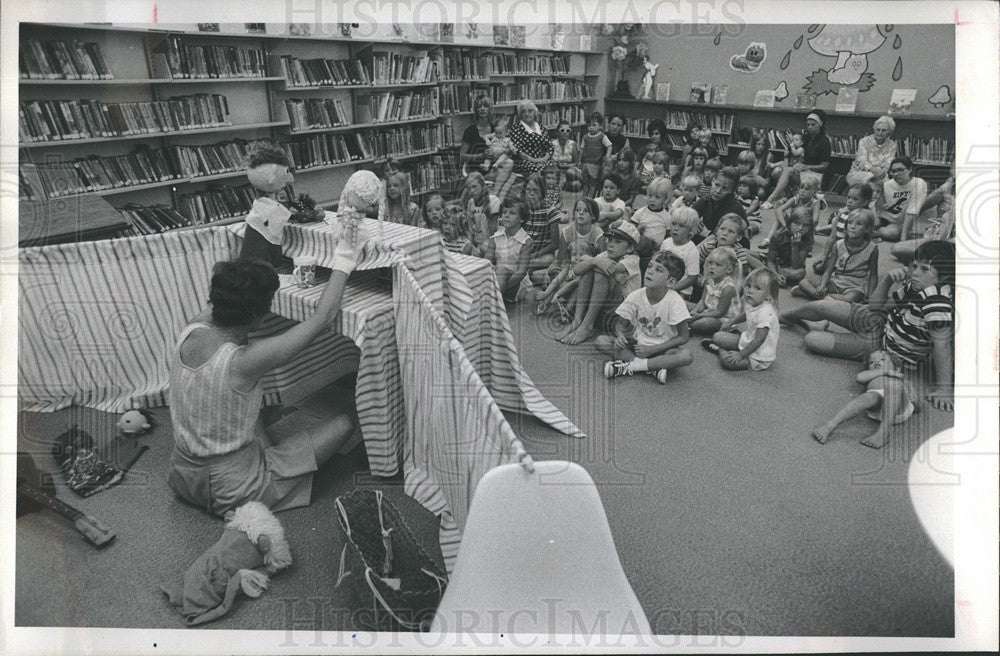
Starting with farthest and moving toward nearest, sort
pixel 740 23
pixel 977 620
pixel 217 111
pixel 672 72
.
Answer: pixel 217 111 → pixel 672 72 → pixel 740 23 → pixel 977 620

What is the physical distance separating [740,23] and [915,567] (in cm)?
163

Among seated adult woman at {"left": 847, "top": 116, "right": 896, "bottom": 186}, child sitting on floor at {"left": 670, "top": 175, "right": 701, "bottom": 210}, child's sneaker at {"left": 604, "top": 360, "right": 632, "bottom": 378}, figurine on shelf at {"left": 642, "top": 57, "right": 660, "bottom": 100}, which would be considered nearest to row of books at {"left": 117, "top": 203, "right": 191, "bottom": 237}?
child's sneaker at {"left": 604, "top": 360, "right": 632, "bottom": 378}

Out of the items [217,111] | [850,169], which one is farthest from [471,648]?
[217,111]

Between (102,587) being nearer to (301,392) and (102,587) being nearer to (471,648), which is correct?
(301,392)

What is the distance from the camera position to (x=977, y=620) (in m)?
1.67

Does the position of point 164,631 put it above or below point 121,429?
below

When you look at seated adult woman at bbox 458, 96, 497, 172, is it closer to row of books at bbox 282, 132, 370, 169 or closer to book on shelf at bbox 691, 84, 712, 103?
row of books at bbox 282, 132, 370, 169

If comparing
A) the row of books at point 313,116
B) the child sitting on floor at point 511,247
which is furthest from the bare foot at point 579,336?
the row of books at point 313,116

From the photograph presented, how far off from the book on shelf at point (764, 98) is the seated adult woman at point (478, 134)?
52.9 inches

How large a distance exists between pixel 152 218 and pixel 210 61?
86 centimetres

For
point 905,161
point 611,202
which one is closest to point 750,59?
point 905,161

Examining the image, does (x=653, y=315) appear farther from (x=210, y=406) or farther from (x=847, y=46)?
(x=210, y=406)

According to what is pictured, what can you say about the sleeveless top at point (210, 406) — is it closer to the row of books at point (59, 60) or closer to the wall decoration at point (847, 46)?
the row of books at point (59, 60)

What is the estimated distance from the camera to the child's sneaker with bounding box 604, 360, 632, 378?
→ 8.96 feet
